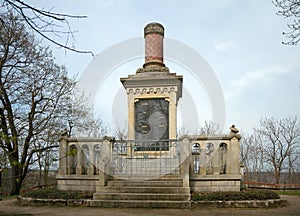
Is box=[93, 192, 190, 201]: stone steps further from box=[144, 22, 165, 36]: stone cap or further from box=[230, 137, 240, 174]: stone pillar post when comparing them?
box=[144, 22, 165, 36]: stone cap

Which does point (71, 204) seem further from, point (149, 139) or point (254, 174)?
point (254, 174)

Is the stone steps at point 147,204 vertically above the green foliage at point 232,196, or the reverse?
the green foliage at point 232,196

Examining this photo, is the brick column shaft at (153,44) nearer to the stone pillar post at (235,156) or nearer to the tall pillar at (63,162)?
the tall pillar at (63,162)

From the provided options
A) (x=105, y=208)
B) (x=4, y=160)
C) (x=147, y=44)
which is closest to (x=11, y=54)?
(x=147, y=44)

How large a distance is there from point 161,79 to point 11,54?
7.65m

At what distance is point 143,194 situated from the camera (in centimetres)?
953

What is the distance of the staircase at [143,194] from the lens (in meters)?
9.12

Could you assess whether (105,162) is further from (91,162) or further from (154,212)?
(154,212)

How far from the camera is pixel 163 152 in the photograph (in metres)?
12.7

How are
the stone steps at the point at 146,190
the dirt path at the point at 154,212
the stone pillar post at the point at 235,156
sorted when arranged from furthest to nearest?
the stone pillar post at the point at 235,156, the stone steps at the point at 146,190, the dirt path at the point at 154,212

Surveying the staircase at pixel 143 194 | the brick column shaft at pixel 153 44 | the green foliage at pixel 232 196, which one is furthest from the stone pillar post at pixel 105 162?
the brick column shaft at pixel 153 44

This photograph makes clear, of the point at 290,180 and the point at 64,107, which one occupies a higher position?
the point at 64,107

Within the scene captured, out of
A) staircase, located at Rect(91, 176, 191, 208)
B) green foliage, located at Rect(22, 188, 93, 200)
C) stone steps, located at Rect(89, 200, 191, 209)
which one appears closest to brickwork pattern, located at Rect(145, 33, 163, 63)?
staircase, located at Rect(91, 176, 191, 208)

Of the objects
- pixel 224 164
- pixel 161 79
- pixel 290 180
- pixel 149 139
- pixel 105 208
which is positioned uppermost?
pixel 161 79
